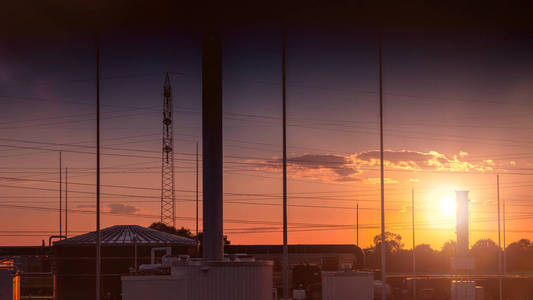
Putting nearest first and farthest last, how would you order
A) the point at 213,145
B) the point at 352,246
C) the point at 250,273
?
the point at 250,273 → the point at 213,145 → the point at 352,246

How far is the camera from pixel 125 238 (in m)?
59.7

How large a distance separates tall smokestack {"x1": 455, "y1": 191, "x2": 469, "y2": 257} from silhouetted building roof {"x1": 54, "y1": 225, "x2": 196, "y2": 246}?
23.2m

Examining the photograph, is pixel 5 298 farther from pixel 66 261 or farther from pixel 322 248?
pixel 322 248

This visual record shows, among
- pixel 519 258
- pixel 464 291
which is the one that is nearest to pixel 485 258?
pixel 519 258

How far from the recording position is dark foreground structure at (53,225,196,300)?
5728 cm

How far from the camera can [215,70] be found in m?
36.7

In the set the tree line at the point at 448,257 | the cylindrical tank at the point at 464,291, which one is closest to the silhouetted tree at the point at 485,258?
the tree line at the point at 448,257

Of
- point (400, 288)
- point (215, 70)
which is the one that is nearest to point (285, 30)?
point (215, 70)

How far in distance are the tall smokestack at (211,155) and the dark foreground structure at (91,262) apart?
23050 millimetres

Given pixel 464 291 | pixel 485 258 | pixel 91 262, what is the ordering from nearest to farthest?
pixel 91 262
pixel 464 291
pixel 485 258

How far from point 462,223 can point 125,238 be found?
94.1 ft

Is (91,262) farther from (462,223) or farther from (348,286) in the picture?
(462,223)

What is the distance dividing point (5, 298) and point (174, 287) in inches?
753

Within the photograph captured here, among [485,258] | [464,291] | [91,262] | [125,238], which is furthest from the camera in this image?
[485,258]
